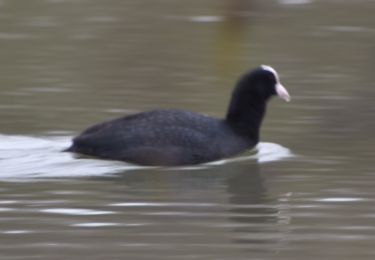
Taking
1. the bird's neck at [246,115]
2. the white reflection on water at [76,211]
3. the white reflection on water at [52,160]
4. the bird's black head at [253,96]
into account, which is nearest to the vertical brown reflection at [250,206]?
the white reflection on water at [52,160]

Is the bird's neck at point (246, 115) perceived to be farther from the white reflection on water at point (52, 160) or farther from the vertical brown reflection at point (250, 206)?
the vertical brown reflection at point (250, 206)

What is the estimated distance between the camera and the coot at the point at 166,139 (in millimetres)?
12445

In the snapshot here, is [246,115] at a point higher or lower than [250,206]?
higher

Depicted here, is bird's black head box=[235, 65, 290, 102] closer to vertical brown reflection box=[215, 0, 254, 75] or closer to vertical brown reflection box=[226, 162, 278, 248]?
vertical brown reflection box=[226, 162, 278, 248]

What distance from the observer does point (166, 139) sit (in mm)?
12570

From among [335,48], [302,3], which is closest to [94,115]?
[335,48]

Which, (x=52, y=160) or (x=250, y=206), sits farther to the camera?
(x=52, y=160)

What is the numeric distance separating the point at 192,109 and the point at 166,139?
7.21 ft

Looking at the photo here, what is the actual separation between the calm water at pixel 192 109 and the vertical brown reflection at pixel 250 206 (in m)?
0.02

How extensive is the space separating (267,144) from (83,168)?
1710mm

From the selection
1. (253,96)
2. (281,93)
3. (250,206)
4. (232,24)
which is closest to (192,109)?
(253,96)

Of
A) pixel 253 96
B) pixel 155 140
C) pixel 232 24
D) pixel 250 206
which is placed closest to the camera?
pixel 232 24

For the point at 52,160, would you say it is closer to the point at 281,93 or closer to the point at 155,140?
the point at 155,140

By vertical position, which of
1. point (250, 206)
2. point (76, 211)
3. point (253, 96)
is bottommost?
point (250, 206)
